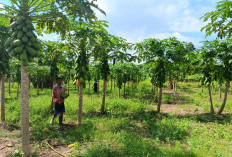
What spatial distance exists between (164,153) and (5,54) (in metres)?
7.14

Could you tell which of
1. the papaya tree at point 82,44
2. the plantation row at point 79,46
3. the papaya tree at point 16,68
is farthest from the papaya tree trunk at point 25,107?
the papaya tree at point 16,68

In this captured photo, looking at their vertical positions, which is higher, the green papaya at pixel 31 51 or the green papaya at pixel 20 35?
the green papaya at pixel 20 35

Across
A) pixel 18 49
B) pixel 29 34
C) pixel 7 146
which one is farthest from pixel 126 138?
pixel 29 34

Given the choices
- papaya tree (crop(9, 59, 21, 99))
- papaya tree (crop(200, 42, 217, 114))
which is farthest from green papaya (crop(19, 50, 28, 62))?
papaya tree (crop(200, 42, 217, 114))

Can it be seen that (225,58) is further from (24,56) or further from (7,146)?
(7,146)

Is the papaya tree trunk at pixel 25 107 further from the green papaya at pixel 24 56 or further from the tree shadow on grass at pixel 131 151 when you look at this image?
the tree shadow on grass at pixel 131 151

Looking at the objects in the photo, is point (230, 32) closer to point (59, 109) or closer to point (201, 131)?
point (201, 131)

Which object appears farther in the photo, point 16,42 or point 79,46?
point 79,46

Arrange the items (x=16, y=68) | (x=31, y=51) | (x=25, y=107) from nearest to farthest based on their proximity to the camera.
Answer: (x=31, y=51) < (x=25, y=107) < (x=16, y=68)

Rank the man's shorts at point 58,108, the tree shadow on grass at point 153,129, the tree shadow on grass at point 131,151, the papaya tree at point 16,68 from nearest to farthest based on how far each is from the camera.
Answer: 1. the tree shadow on grass at point 131,151
2. the tree shadow on grass at point 153,129
3. the man's shorts at point 58,108
4. the papaya tree at point 16,68

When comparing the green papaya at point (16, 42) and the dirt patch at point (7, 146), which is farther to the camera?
the dirt patch at point (7, 146)

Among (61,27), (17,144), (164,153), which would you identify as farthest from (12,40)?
(164,153)

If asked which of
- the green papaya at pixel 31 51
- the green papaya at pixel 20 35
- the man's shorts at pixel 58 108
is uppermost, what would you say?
the green papaya at pixel 20 35

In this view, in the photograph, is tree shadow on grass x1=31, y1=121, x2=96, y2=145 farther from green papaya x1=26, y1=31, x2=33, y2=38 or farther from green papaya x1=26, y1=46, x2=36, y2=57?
green papaya x1=26, y1=31, x2=33, y2=38
